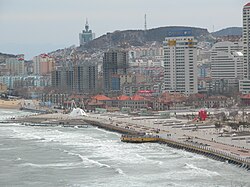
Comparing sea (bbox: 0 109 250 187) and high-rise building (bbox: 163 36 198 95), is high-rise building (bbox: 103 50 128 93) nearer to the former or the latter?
high-rise building (bbox: 163 36 198 95)

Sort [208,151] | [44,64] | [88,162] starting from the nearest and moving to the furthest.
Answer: [88,162]
[208,151]
[44,64]

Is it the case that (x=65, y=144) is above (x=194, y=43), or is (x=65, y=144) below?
below

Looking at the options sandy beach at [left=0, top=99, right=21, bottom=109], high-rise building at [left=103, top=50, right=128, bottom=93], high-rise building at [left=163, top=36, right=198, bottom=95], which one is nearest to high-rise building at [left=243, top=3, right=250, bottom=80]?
high-rise building at [left=163, top=36, right=198, bottom=95]

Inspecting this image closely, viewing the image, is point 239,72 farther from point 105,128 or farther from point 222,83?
point 105,128

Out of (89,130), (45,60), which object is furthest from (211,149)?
(45,60)

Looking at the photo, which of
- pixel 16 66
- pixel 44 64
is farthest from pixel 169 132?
pixel 16 66

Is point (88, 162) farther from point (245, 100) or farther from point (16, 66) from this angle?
point (16, 66)

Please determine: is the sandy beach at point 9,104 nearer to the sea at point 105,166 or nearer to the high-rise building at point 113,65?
the high-rise building at point 113,65
